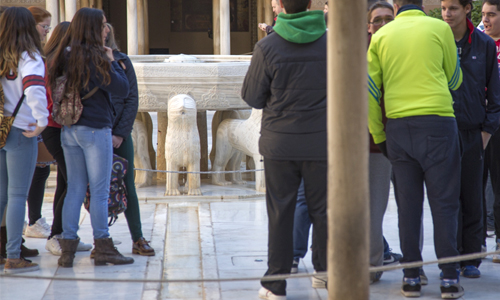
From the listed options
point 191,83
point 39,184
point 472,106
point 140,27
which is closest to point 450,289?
point 472,106

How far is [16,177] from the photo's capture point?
4062 mm

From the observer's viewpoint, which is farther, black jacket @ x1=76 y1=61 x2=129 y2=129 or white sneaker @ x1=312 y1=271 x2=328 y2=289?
black jacket @ x1=76 y1=61 x2=129 y2=129

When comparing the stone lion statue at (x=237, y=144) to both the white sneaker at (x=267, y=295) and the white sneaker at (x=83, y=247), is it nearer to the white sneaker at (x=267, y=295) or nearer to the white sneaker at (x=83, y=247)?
the white sneaker at (x=83, y=247)

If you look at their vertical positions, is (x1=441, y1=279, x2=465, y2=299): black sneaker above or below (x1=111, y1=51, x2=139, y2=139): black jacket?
below

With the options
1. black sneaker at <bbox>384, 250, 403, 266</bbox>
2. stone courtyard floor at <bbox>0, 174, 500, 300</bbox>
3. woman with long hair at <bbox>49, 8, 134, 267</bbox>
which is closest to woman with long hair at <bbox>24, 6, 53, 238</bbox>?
stone courtyard floor at <bbox>0, 174, 500, 300</bbox>

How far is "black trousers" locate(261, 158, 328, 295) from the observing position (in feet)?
11.5

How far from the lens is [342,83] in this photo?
2.31 m

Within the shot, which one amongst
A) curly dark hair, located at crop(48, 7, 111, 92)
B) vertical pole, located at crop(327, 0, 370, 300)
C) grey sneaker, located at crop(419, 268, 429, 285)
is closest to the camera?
vertical pole, located at crop(327, 0, 370, 300)

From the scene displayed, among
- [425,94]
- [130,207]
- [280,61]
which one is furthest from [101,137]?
[425,94]

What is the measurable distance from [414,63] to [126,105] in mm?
2121

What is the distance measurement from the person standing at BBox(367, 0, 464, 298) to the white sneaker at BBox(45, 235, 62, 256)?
94.8 inches

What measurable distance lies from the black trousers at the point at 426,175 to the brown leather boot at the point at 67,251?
2.13 meters

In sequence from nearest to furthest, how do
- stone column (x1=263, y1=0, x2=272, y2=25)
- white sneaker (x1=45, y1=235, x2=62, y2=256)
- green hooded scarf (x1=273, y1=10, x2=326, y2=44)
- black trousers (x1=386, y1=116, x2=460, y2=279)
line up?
green hooded scarf (x1=273, y1=10, x2=326, y2=44), black trousers (x1=386, y1=116, x2=460, y2=279), white sneaker (x1=45, y1=235, x2=62, y2=256), stone column (x1=263, y1=0, x2=272, y2=25)

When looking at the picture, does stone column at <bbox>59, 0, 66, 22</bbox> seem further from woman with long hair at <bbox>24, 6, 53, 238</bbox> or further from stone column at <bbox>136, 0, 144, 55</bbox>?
woman with long hair at <bbox>24, 6, 53, 238</bbox>
